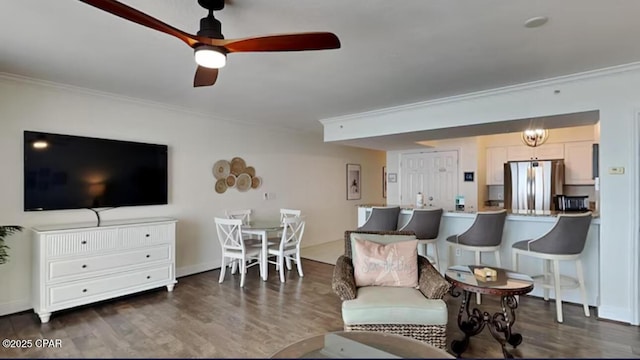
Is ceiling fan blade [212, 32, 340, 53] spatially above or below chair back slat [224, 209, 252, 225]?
above

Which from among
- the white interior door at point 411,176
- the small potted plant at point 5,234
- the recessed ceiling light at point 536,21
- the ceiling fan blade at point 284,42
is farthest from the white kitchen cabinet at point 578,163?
the small potted plant at point 5,234

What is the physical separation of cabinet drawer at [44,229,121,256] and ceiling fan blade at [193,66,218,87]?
2.08 m

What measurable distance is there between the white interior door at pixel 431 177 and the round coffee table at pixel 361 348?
5.45 meters

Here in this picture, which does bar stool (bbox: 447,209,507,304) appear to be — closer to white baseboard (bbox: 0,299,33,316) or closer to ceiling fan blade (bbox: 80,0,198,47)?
ceiling fan blade (bbox: 80,0,198,47)

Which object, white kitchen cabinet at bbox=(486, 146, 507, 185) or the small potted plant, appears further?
white kitchen cabinet at bbox=(486, 146, 507, 185)

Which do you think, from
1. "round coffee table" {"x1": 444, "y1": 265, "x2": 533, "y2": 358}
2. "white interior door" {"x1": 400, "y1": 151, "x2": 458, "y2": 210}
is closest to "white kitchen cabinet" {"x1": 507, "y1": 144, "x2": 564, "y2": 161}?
"white interior door" {"x1": 400, "y1": 151, "x2": 458, "y2": 210}

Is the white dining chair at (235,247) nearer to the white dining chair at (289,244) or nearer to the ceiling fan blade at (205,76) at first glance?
the white dining chair at (289,244)

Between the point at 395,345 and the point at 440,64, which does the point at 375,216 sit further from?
the point at 395,345

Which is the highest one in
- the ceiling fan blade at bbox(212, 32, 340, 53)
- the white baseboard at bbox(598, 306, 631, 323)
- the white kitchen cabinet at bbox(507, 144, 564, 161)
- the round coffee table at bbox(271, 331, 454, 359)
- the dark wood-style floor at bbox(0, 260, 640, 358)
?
the ceiling fan blade at bbox(212, 32, 340, 53)

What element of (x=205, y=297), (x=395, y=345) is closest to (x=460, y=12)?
(x=395, y=345)

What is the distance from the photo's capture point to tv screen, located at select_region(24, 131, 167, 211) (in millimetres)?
3412

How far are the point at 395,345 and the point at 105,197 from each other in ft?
12.5

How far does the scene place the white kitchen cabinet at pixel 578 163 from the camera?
572cm

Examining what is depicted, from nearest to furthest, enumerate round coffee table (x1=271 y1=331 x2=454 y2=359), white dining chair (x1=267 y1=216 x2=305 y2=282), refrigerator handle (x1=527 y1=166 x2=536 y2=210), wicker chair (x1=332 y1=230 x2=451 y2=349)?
round coffee table (x1=271 y1=331 x2=454 y2=359)
wicker chair (x1=332 y1=230 x2=451 y2=349)
white dining chair (x1=267 y1=216 x2=305 y2=282)
refrigerator handle (x1=527 y1=166 x2=536 y2=210)
